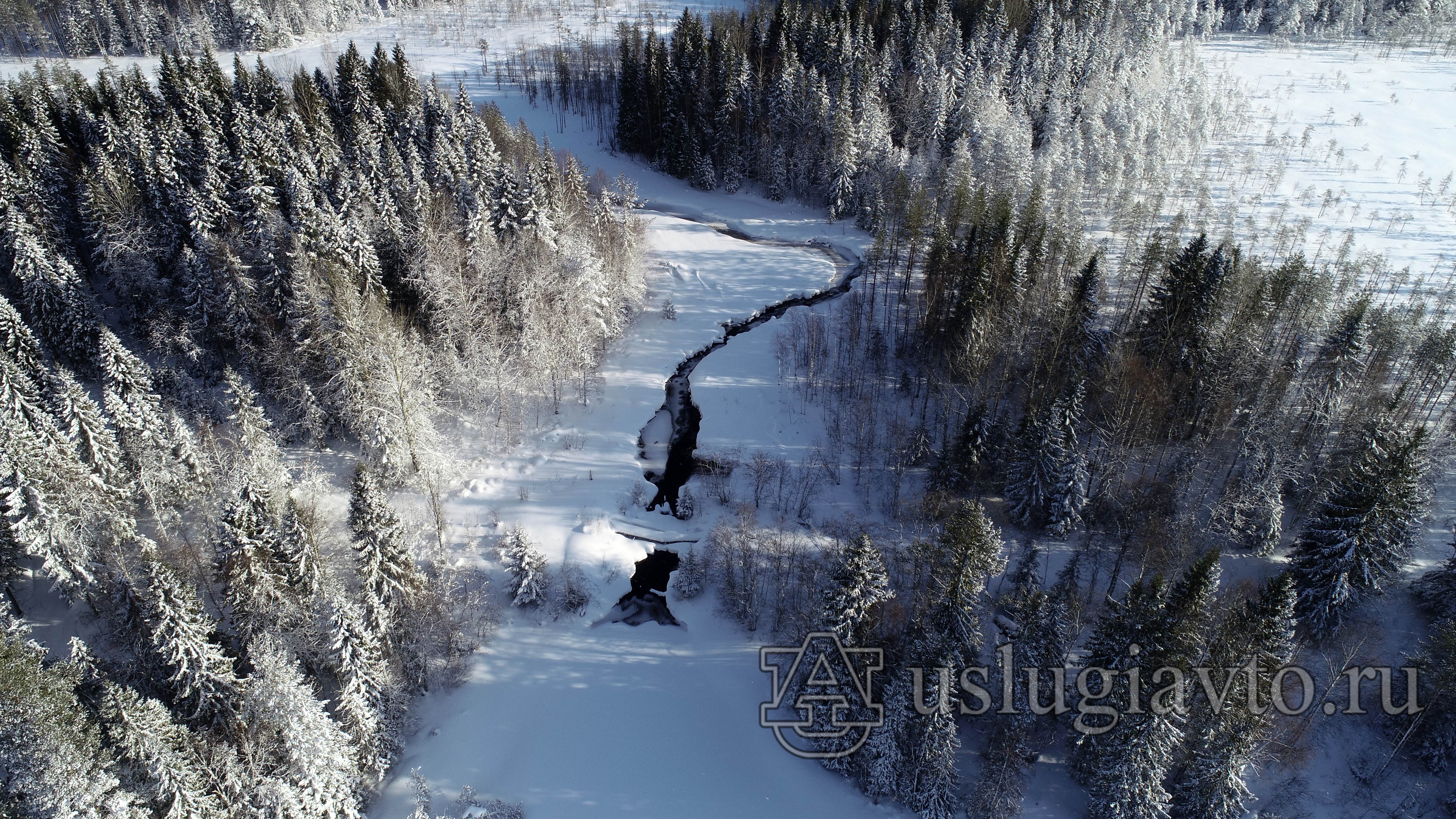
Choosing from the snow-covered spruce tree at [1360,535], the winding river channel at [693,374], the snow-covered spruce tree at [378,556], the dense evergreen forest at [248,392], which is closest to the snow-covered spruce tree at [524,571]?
the dense evergreen forest at [248,392]

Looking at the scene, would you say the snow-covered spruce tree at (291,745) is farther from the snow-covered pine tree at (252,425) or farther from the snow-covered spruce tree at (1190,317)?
the snow-covered spruce tree at (1190,317)

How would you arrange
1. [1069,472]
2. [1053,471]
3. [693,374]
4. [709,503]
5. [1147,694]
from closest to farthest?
[1147,694] < [1069,472] < [1053,471] < [709,503] < [693,374]

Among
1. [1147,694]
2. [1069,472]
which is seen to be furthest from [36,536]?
[1069,472]

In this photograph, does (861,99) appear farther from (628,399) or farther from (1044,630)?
(1044,630)

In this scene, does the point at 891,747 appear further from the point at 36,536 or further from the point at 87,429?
the point at 87,429

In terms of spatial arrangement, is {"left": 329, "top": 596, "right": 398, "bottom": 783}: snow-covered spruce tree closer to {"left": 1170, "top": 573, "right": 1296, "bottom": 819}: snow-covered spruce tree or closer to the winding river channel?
the winding river channel
